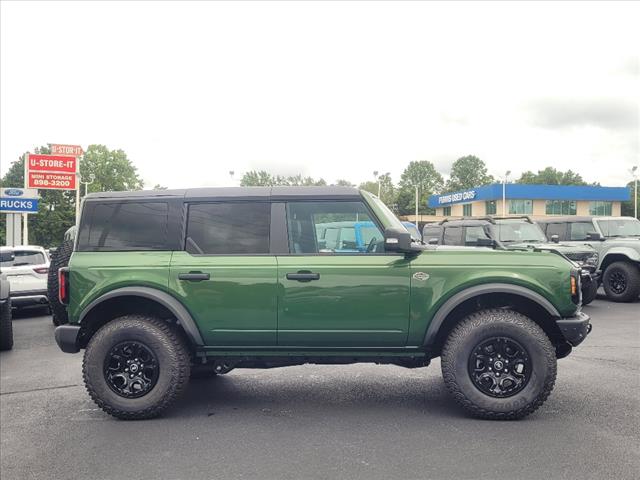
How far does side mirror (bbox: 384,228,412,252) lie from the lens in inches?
172

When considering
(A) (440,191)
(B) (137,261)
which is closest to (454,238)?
(B) (137,261)

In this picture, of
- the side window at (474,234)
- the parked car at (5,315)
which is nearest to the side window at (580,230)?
the side window at (474,234)

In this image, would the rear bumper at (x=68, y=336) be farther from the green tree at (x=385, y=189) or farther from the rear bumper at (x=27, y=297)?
the green tree at (x=385, y=189)

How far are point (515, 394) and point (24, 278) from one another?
10.4 meters

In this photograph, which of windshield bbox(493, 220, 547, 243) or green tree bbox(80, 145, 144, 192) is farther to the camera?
green tree bbox(80, 145, 144, 192)


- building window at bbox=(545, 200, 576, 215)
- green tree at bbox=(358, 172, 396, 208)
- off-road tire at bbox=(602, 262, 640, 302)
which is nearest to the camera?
off-road tire at bbox=(602, 262, 640, 302)

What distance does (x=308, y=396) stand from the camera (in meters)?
5.24

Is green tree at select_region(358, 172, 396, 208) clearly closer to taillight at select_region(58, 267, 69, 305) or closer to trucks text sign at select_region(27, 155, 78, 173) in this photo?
trucks text sign at select_region(27, 155, 78, 173)

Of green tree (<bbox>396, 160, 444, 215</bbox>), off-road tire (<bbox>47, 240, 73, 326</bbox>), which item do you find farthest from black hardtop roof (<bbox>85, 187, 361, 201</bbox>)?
green tree (<bbox>396, 160, 444, 215</bbox>)

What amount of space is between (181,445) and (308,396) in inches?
59.5

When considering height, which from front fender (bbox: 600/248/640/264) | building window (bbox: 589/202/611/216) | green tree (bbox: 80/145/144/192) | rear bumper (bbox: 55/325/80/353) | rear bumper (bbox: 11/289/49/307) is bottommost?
rear bumper (bbox: 11/289/49/307)

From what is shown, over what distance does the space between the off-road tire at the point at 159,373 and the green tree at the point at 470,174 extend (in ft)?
360

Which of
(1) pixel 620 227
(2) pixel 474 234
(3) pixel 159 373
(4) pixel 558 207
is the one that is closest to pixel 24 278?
(3) pixel 159 373

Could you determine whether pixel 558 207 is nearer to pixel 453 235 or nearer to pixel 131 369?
pixel 453 235
